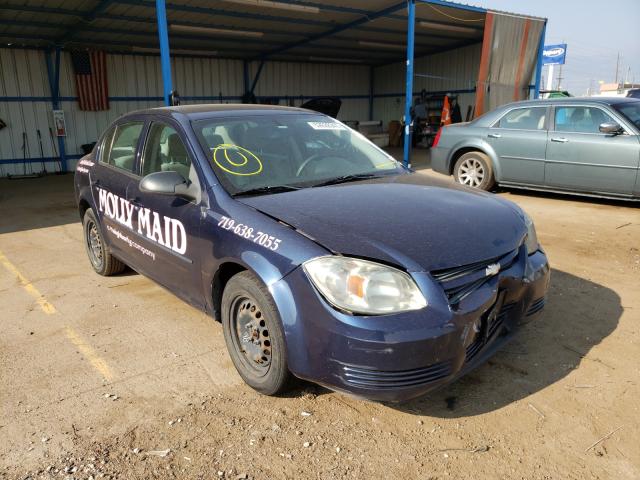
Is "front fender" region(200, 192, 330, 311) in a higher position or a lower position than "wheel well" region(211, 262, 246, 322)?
higher

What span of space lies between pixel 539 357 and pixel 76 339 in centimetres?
313

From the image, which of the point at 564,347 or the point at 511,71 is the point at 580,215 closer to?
the point at 564,347

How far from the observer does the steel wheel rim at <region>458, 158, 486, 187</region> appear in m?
8.48

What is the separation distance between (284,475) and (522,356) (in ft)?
5.66

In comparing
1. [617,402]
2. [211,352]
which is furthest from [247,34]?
[617,402]

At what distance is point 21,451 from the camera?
2447 mm

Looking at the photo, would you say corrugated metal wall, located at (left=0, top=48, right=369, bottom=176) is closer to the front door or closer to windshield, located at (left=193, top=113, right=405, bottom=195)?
the front door

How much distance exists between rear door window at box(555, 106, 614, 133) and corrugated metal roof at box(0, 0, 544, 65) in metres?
6.13

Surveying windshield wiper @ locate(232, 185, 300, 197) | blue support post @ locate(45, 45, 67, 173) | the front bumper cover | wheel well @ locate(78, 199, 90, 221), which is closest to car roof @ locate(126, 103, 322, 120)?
windshield wiper @ locate(232, 185, 300, 197)

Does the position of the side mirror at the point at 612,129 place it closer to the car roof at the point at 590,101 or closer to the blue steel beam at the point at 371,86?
the car roof at the point at 590,101

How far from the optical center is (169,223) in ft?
11.1

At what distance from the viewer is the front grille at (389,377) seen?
2.29m

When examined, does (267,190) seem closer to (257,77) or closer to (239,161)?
(239,161)

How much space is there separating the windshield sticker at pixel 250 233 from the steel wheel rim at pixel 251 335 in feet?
1.04
